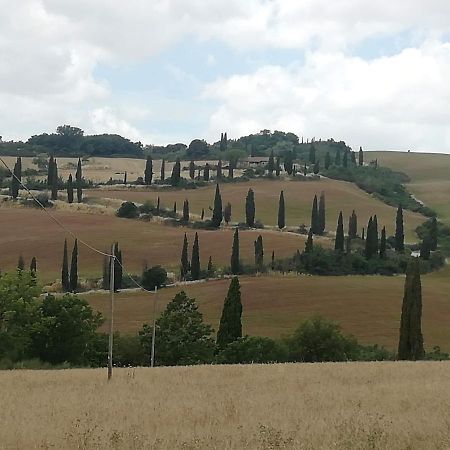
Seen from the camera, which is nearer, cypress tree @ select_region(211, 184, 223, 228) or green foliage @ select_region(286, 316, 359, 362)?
green foliage @ select_region(286, 316, 359, 362)

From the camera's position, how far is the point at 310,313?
251ft

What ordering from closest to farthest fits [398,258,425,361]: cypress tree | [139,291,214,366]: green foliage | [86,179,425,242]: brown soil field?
1. [398,258,425,361]: cypress tree
2. [139,291,214,366]: green foliage
3. [86,179,425,242]: brown soil field

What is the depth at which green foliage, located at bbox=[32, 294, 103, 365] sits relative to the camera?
52625 millimetres

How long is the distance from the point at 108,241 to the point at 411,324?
246 feet

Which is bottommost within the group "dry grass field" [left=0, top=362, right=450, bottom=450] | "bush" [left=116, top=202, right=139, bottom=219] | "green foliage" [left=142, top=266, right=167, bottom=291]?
"green foliage" [left=142, top=266, right=167, bottom=291]

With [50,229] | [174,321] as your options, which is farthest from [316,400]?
[50,229]

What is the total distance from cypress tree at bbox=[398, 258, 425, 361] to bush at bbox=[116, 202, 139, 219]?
9247cm

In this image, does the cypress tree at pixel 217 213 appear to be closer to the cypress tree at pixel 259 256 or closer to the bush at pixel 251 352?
the cypress tree at pixel 259 256

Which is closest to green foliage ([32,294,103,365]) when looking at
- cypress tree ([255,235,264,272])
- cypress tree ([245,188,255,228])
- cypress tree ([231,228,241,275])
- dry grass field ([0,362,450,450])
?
dry grass field ([0,362,450,450])

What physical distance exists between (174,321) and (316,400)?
35.3 metres

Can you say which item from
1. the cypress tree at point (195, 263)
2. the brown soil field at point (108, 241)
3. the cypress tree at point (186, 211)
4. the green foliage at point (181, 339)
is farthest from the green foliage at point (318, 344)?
the cypress tree at point (186, 211)

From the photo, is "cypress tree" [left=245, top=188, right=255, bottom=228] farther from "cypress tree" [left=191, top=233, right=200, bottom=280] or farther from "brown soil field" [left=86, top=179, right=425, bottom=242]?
"cypress tree" [left=191, top=233, right=200, bottom=280]

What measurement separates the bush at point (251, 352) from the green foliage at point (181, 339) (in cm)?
150

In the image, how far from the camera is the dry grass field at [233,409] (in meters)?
12.7
